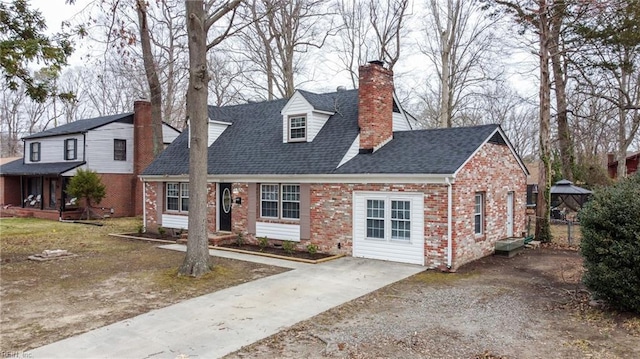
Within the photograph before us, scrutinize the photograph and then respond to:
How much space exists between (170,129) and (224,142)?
12.1 meters

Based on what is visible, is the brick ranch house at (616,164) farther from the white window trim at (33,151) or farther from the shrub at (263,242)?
the white window trim at (33,151)

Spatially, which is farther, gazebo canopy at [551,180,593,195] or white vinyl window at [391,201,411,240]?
gazebo canopy at [551,180,593,195]

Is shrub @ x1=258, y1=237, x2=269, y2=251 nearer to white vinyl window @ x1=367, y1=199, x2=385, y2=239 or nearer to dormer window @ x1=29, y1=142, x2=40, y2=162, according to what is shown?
white vinyl window @ x1=367, y1=199, x2=385, y2=239

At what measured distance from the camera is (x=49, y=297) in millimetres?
8547

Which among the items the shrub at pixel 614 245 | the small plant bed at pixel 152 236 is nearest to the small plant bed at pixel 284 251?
the small plant bed at pixel 152 236

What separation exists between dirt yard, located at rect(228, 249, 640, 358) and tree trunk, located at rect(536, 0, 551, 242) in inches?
241

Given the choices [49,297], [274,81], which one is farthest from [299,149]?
[274,81]

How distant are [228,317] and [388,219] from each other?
5.87 metres

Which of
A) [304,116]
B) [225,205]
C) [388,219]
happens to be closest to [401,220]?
[388,219]

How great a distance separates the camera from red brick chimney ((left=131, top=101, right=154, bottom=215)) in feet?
85.1

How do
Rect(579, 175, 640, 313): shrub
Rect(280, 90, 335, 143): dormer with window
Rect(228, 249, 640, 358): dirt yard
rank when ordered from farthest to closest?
Rect(280, 90, 335, 143): dormer with window → Rect(579, 175, 640, 313): shrub → Rect(228, 249, 640, 358): dirt yard

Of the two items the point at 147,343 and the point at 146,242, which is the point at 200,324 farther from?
the point at 146,242

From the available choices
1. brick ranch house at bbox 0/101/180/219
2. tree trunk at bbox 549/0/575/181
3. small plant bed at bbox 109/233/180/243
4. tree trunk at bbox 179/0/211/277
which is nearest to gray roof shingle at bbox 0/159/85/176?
brick ranch house at bbox 0/101/180/219

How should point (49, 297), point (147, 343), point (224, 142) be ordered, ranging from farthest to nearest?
1. point (224, 142)
2. point (49, 297)
3. point (147, 343)
